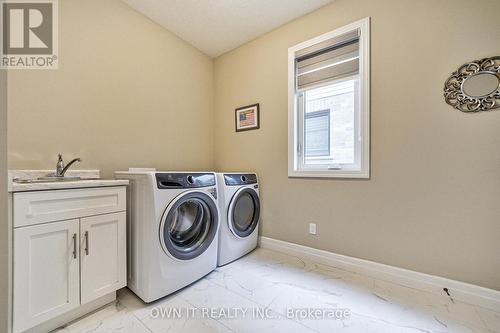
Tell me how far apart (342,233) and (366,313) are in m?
0.71

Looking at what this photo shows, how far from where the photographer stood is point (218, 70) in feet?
9.89

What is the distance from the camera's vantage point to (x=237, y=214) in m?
2.24

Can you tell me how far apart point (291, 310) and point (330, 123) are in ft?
5.33

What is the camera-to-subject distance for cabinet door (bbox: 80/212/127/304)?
1348 millimetres

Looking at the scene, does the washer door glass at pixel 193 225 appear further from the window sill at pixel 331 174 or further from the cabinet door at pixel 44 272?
the window sill at pixel 331 174

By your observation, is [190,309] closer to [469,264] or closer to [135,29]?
[469,264]

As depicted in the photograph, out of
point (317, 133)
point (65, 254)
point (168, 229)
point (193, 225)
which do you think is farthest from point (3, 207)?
point (317, 133)

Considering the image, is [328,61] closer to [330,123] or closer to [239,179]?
[330,123]

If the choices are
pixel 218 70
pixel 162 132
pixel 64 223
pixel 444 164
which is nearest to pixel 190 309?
pixel 64 223

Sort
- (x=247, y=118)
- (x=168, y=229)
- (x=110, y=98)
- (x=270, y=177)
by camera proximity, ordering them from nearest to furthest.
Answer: (x=168, y=229) → (x=110, y=98) → (x=270, y=177) → (x=247, y=118)

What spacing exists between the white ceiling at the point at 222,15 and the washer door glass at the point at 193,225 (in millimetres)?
1814

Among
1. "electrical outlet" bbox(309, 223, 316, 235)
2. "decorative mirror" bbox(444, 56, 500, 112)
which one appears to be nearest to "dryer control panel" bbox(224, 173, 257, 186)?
"electrical outlet" bbox(309, 223, 316, 235)

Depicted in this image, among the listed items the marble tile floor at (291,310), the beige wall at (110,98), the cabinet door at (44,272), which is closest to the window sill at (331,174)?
the marble tile floor at (291,310)

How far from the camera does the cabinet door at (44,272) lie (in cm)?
111
